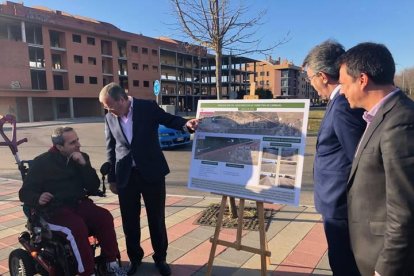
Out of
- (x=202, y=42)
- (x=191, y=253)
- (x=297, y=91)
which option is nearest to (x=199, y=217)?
(x=191, y=253)

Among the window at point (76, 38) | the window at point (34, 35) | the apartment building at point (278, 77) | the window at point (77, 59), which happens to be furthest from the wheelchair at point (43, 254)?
the apartment building at point (278, 77)

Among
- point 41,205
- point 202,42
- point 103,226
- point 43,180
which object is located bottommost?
point 103,226

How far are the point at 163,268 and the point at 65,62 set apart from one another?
4519cm

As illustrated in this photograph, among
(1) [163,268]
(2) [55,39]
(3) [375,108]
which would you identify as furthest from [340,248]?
(2) [55,39]

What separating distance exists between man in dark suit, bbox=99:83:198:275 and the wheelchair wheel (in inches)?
35.7

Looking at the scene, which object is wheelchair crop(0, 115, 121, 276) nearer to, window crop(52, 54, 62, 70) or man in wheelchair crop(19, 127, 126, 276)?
man in wheelchair crop(19, 127, 126, 276)

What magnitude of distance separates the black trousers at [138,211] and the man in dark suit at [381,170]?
202cm

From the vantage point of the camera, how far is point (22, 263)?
9.89ft

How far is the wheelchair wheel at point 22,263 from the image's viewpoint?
3.01m

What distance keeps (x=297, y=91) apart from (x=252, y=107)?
11832cm

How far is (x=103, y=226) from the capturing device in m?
3.18

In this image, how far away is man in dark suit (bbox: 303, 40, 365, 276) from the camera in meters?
2.05

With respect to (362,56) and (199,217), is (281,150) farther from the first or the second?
(199,217)

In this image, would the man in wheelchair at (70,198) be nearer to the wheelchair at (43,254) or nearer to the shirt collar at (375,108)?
the wheelchair at (43,254)
